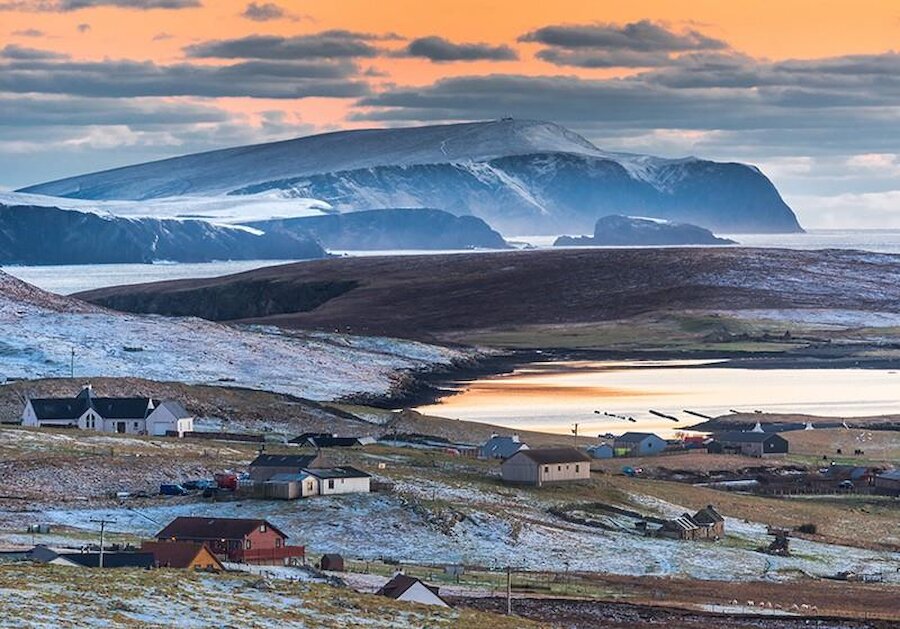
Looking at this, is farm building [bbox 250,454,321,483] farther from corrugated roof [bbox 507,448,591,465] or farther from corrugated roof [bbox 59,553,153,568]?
corrugated roof [bbox 59,553,153,568]

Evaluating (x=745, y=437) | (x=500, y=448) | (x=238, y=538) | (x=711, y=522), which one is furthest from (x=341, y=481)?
(x=745, y=437)

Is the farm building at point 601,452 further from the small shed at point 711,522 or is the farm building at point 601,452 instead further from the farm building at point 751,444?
the small shed at point 711,522

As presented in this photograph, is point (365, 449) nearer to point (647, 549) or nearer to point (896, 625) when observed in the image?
point (647, 549)

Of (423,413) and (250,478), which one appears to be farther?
(423,413)

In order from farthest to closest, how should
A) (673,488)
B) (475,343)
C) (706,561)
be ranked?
1. (475,343)
2. (673,488)
3. (706,561)

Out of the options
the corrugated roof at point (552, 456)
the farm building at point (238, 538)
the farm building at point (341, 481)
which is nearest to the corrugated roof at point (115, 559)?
the farm building at point (238, 538)

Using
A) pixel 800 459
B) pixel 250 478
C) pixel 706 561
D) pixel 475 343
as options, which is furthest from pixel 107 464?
pixel 475 343
